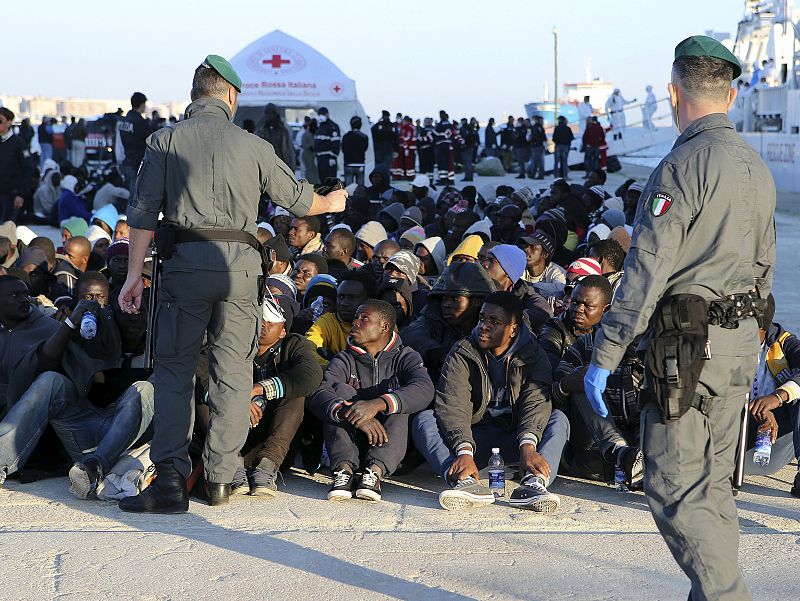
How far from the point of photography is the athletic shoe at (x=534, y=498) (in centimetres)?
484

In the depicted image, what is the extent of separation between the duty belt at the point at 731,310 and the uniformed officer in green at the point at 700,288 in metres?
0.01

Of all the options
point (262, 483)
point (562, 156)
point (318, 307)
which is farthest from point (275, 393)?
point (562, 156)

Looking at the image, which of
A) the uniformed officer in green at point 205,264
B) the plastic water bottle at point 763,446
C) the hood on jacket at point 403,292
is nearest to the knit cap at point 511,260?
the hood on jacket at point 403,292

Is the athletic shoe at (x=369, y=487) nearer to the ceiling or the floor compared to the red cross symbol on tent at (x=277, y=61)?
nearer to the floor

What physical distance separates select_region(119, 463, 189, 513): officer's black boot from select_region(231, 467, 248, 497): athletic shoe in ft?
0.98

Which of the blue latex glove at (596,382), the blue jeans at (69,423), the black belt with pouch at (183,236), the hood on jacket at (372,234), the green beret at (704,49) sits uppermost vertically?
the green beret at (704,49)

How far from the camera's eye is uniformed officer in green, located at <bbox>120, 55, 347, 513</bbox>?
466 centimetres

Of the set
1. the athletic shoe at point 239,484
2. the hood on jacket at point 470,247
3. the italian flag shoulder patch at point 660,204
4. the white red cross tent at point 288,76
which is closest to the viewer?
the italian flag shoulder patch at point 660,204

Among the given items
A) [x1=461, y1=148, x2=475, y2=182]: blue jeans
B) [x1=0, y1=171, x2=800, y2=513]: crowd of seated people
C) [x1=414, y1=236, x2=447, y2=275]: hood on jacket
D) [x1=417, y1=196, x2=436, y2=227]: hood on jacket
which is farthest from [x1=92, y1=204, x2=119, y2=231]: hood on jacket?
[x1=461, y1=148, x2=475, y2=182]: blue jeans

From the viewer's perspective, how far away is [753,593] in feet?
12.5

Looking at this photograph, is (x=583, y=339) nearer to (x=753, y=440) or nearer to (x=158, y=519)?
(x=753, y=440)

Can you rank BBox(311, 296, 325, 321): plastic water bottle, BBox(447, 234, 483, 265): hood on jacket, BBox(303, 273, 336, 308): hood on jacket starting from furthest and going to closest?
BBox(447, 234, 483, 265): hood on jacket < BBox(303, 273, 336, 308): hood on jacket < BBox(311, 296, 325, 321): plastic water bottle

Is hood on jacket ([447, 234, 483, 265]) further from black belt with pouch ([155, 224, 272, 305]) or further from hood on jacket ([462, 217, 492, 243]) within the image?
black belt with pouch ([155, 224, 272, 305])

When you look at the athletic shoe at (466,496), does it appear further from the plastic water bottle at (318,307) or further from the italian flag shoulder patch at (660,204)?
the plastic water bottle at (318,307)
